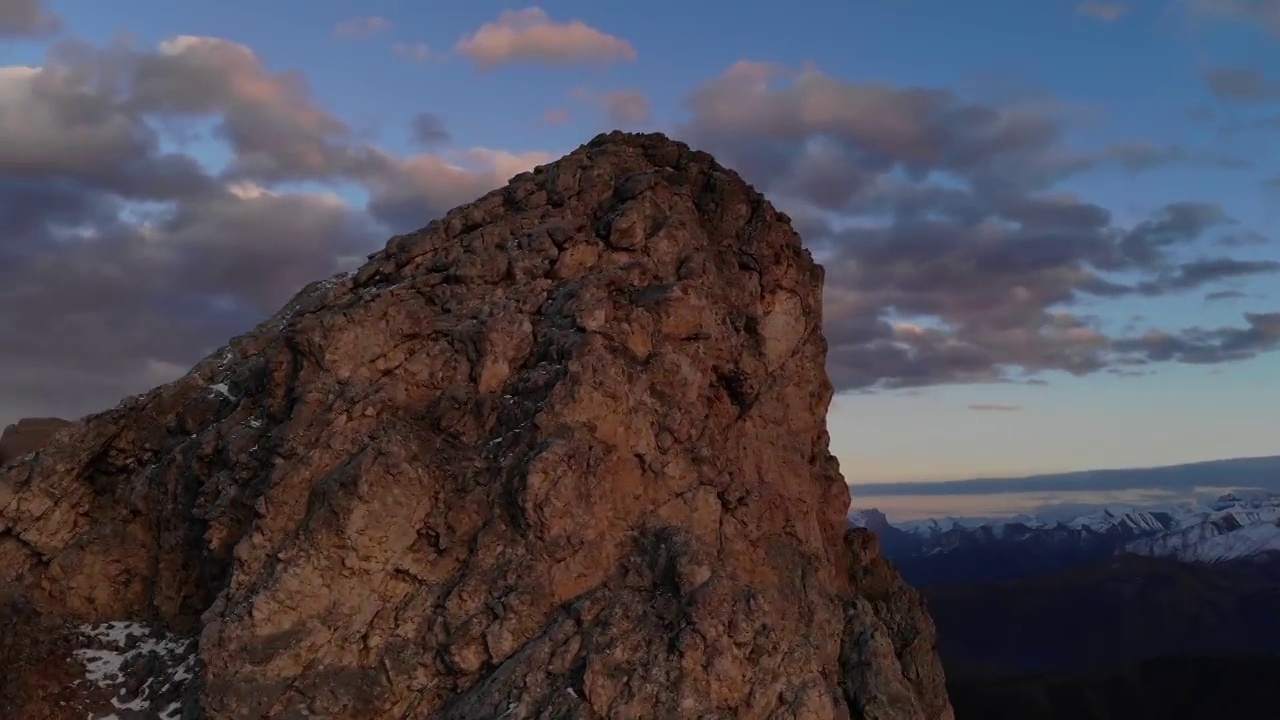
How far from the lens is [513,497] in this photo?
104 ft

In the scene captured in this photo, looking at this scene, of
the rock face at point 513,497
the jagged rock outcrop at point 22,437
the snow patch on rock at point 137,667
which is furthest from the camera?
the jagged rock outcrop at point 22,437

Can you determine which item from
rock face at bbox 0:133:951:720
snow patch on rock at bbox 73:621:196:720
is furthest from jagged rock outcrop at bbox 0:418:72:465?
snow patch on rock at bbox 73:621:196:720

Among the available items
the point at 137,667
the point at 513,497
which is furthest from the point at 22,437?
the point at 513,497

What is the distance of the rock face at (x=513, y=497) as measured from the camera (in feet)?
97.5

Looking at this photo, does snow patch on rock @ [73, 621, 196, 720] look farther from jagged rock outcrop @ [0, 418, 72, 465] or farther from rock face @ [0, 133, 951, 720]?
jagged rock outcrop @ [0, 418, 72, 465]

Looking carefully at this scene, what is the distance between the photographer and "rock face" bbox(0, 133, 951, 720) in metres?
29.7

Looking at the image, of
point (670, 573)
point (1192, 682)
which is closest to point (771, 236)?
point (670, 573)

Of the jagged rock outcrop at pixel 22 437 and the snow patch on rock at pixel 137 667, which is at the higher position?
the jagged rock outcrop at pixel 22 437

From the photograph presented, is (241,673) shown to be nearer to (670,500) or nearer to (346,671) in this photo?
(346,671)

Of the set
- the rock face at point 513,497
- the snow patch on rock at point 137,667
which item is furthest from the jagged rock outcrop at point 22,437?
the snow patch on rock at point 137,667

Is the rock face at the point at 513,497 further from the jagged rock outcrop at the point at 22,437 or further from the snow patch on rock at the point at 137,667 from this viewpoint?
the jagged rock outcrop at the point at 22,437

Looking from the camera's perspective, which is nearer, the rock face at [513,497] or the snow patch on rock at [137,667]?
the rock face at [513,497]

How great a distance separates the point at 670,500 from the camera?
1324 inches

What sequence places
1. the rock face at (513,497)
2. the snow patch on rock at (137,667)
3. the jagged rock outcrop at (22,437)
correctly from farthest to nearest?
the jagged rock outcrop at (22,437) → the snow patch on rock at (137,667) → the rock face at (513,497)
